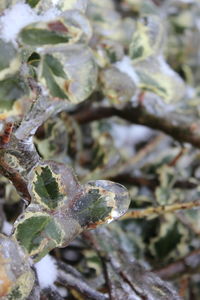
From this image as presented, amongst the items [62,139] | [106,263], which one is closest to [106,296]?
[106,263]

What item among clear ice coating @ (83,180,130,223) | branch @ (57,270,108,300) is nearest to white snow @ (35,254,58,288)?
branch @ (57,270,108,300)

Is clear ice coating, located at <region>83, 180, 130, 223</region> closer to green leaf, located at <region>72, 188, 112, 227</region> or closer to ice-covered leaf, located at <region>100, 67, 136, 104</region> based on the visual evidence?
green leaf, located at <region>72, 188, 112, 227</region>

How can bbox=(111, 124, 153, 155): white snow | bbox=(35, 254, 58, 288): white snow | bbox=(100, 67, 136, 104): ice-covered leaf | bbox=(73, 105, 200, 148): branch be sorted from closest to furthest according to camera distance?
bbox=(35, 254, 58, 288): white snow, bbox=(100, 67, 136, 104): ice-covered leaf, bbox=(73, 105, 200, 148): branch, bbox=(111, 124, 153, 155): white snow

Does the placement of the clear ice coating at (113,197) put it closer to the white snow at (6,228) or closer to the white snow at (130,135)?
the white snow at (6,228)

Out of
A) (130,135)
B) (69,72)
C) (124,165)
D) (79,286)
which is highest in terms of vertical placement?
(69,72)

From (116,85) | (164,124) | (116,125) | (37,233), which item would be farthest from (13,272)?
(116,125)

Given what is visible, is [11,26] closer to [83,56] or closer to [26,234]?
[83,56]

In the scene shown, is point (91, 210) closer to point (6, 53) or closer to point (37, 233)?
point (37, 233)
